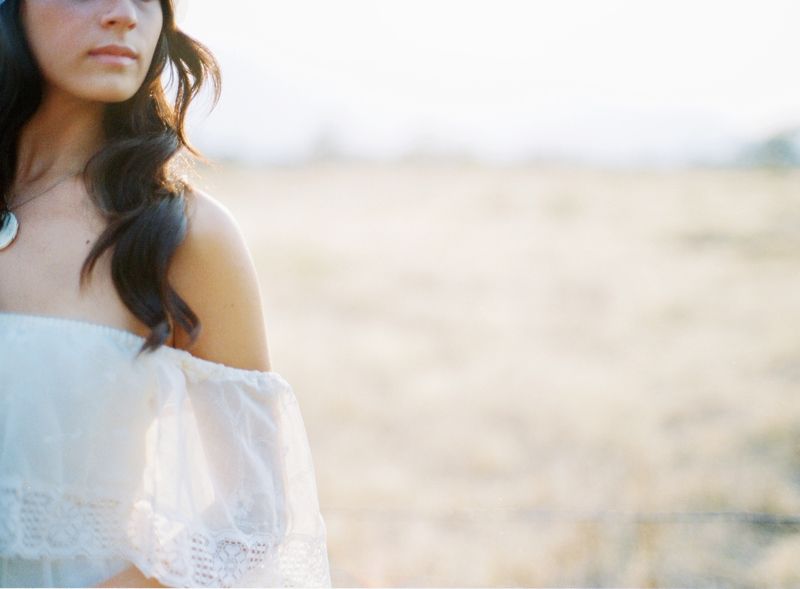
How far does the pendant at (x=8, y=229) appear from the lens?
1.12 metres

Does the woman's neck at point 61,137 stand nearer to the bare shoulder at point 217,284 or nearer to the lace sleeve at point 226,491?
the bare shoulder at point 217,284

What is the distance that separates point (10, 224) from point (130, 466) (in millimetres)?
418

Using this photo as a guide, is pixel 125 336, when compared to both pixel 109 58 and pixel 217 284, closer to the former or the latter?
pixel 217 284

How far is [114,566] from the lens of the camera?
1054mm

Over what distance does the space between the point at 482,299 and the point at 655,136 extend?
41062 mm

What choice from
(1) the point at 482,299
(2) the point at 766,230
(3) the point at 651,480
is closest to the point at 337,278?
(1) the point at 482,299

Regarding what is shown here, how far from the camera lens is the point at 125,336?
3.51 ft

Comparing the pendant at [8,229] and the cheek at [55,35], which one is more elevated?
the cheek at [55,35]

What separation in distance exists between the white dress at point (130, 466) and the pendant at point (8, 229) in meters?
0.13

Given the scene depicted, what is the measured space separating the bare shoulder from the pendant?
25 centimetres

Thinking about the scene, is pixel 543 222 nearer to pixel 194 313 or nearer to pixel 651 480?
pixel 651 480

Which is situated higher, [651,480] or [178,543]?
[178,543]

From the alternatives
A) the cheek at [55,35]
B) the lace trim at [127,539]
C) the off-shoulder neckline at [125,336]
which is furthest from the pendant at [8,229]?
the lace trim at [127,539]

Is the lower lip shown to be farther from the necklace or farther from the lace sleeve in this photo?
the lace sleeve
